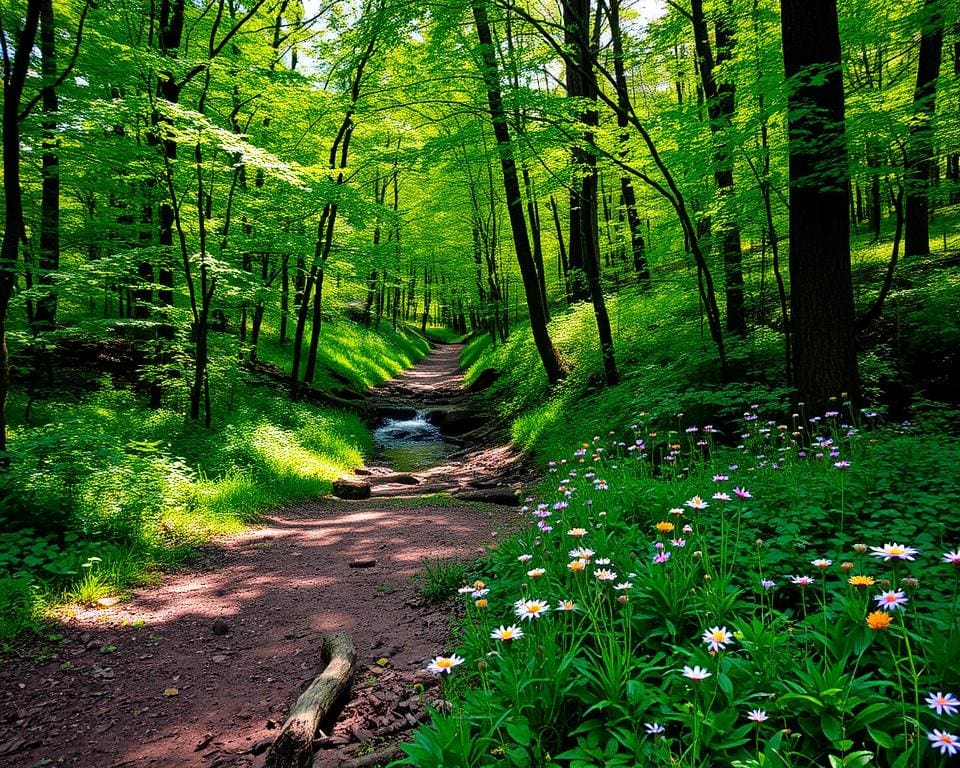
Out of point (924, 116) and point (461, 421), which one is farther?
point (461, 421)

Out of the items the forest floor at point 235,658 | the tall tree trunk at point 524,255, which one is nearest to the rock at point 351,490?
the forest floor at point 235,658

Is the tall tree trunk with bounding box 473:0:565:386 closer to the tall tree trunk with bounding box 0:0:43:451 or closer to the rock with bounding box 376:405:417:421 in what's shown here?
the rock with bounding box 376:405:417:421

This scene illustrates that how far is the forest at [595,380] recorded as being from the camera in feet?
5.99

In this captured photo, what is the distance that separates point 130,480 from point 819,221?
809 cm

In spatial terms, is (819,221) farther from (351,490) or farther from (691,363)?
(351,490)

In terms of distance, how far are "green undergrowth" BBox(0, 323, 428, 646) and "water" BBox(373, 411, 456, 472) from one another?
131 centimetres

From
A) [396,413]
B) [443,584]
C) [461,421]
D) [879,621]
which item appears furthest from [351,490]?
[879,621]

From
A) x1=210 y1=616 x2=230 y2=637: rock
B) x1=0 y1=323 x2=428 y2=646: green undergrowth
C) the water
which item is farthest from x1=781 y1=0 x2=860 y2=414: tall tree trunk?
the water

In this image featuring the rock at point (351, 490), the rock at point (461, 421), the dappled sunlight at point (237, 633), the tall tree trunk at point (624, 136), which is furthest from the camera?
the rock at point (461, 421)

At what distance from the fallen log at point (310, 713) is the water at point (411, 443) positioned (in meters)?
8.72

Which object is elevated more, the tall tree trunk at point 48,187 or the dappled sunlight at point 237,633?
the tall tree trunk at point 48,187

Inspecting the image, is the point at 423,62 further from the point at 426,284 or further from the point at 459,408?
the point at 426,284

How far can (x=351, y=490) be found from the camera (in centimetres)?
909

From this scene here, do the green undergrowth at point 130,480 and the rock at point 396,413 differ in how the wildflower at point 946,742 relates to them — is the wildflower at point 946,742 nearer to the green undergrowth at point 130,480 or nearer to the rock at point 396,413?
the green undergrowth at point 130,480
